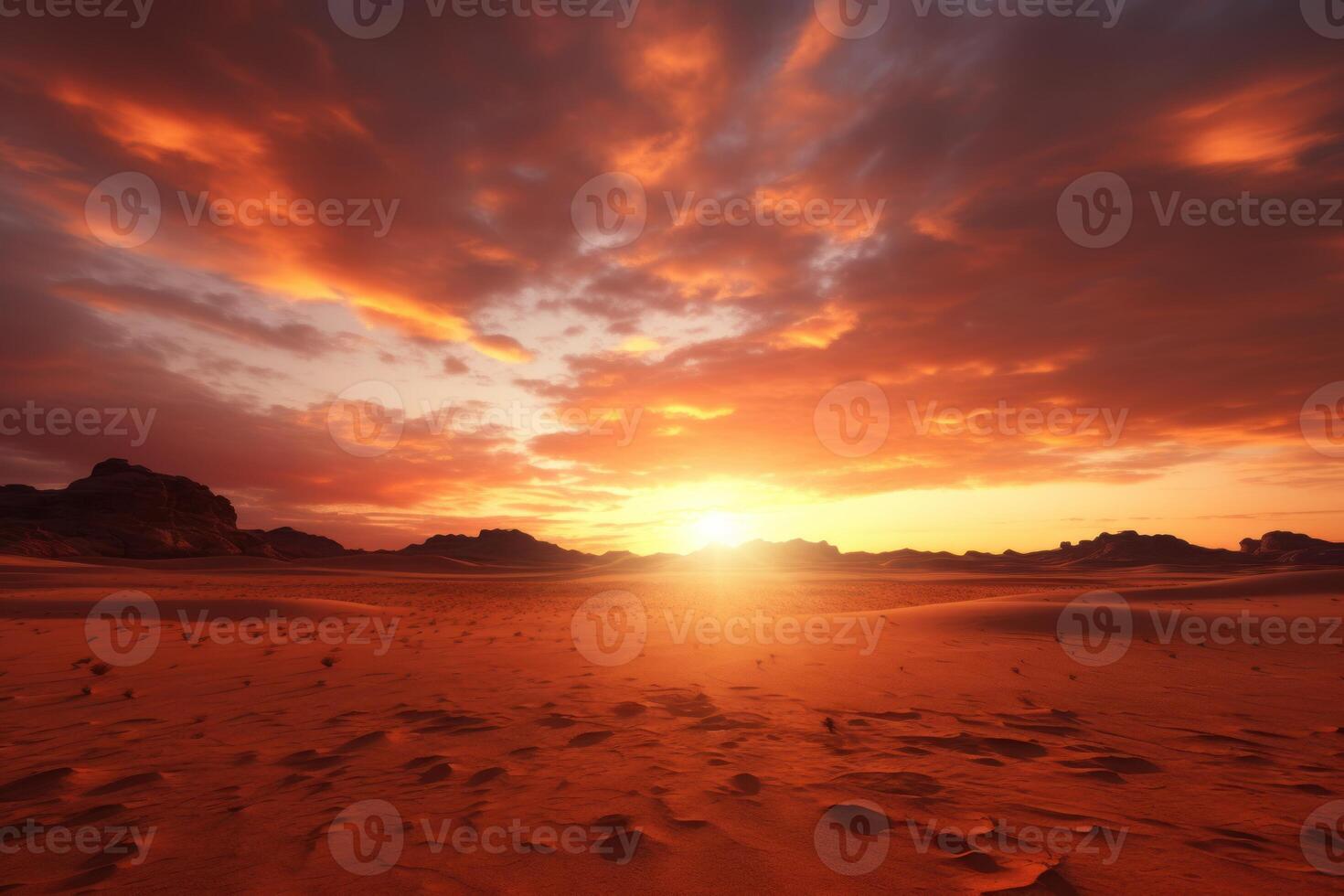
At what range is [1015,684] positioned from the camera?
637 centimetres

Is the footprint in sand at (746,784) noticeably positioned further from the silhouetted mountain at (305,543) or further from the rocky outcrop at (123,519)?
the silhouetted mountain at (305,543)

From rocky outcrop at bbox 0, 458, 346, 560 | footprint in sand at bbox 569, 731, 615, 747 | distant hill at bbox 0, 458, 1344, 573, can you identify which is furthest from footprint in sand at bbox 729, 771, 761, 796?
rocky outcrop at bbox 0, 458, 346, 560

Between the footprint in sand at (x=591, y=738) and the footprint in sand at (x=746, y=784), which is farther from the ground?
the footprint in sand at (x=746, y=784)

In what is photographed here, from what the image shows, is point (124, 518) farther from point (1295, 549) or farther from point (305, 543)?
point (1295, 549)

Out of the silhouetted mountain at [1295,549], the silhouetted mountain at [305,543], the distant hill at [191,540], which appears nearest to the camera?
the distant hill at [191,540]

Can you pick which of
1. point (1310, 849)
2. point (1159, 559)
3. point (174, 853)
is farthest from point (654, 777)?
point (1159, 559)

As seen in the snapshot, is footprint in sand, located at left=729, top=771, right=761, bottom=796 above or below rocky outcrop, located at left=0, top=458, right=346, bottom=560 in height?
below

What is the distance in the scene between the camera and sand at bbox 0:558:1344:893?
2.59 meters

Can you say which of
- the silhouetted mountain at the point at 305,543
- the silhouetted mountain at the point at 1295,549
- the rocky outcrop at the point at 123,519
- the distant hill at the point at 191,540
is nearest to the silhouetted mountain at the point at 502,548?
the silhouetted mountain at the point at 305,543

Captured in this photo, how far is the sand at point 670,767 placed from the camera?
2.59 meters

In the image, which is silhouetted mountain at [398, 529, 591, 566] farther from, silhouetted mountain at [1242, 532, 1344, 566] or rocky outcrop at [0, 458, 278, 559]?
silhouetted mountain at [1242, 532, 1344, 566]

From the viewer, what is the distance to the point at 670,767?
3.90 metres

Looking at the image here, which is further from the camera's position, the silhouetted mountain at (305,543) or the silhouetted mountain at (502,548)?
the silhouetted mountain at (502,548)

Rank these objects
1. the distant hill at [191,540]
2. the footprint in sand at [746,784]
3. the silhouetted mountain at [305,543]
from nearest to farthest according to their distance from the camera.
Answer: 1. the footprint in sand at [746,784]
2. the distant hill at [191,540]
3. the silhouetted mountain at [305,543]
